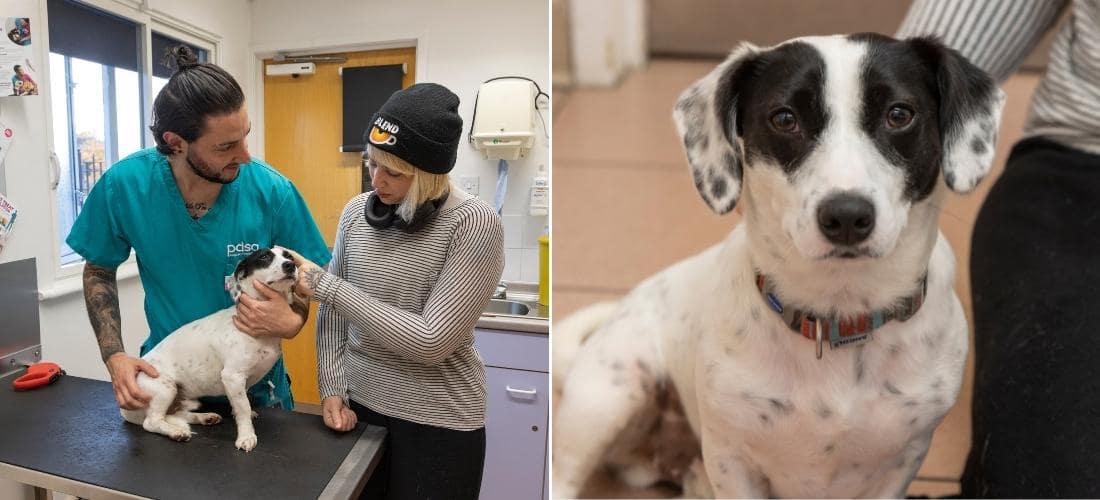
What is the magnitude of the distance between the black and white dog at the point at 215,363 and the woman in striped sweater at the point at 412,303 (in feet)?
0.18

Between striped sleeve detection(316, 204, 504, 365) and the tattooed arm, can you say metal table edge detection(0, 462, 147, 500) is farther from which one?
striped sleeve detection(316, 204, 504, 365)

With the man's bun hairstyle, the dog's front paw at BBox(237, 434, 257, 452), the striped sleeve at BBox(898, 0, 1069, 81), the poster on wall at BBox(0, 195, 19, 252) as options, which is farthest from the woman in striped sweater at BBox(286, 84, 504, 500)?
the poster on wall at BBox(0, 195, 19, 252)

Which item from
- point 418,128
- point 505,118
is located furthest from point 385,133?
point 505,118

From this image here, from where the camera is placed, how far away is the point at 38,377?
117 centimetres

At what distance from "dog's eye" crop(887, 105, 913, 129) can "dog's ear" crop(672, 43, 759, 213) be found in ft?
0.33

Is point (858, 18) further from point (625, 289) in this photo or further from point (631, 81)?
point (625, 289)

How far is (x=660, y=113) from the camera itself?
60 cm

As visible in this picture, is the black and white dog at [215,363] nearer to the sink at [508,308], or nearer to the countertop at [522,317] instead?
the countertop at [522,317]

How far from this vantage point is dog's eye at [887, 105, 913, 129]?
1.45ft

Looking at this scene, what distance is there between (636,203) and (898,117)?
0.27 m

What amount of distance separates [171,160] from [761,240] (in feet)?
2.94

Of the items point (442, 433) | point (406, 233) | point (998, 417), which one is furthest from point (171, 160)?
point (998, 417)

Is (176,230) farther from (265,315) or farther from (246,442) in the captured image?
(246,442)

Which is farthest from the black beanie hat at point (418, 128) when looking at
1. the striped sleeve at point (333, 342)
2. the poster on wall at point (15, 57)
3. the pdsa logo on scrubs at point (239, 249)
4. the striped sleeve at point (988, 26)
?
the poster on wall at point (15, 57)
